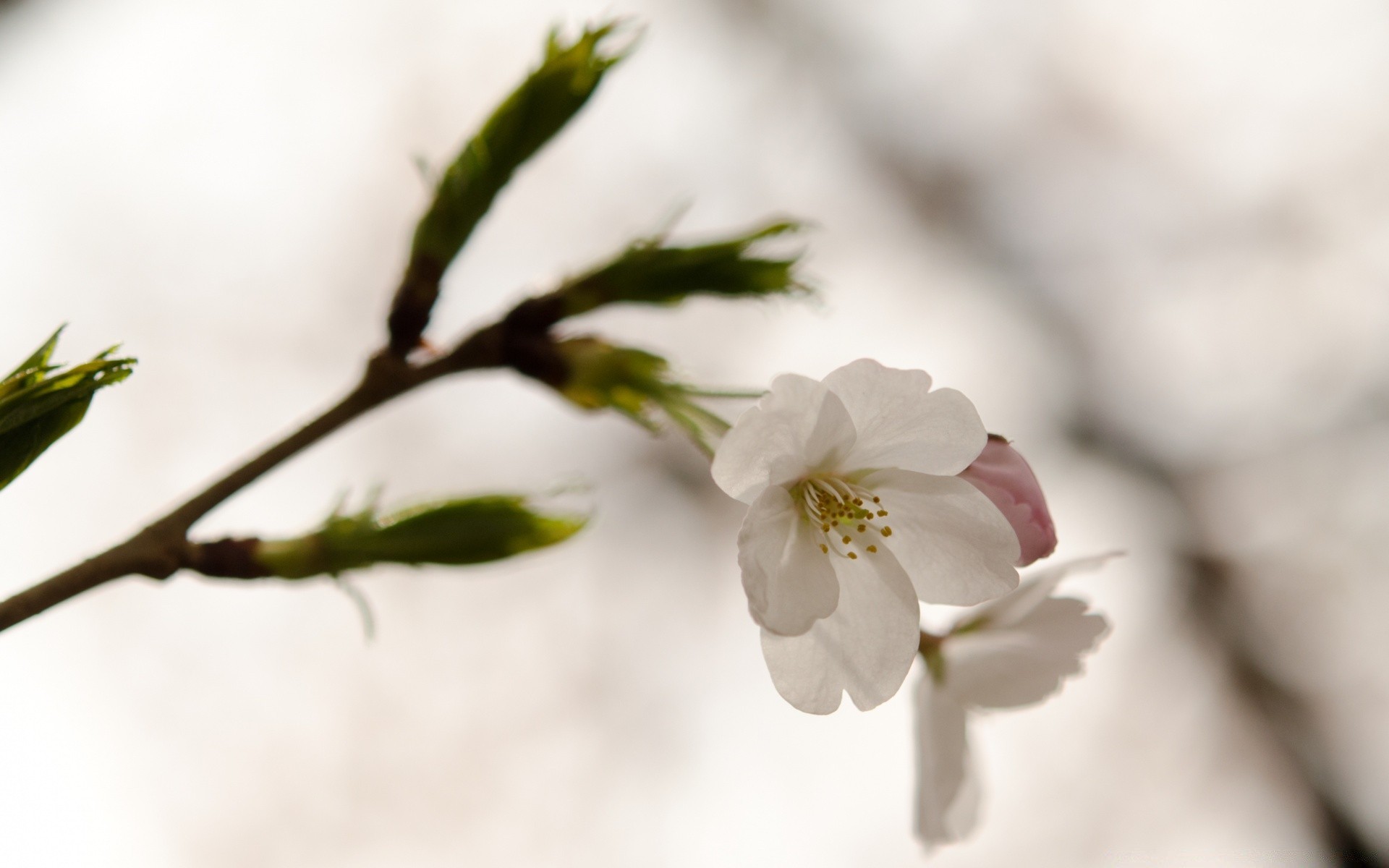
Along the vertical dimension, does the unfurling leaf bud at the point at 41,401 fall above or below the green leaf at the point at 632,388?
above

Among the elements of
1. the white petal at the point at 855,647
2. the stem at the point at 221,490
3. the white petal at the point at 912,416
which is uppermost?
the stem at the point at 221,490

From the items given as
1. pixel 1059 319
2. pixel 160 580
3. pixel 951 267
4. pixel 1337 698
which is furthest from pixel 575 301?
pixel 1337 698

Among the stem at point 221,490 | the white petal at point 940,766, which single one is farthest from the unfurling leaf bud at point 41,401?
the white petal at point 940,766

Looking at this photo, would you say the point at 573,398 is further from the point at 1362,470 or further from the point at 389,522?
the point at 1362,470

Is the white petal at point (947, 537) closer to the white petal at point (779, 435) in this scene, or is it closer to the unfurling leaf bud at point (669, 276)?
the white petal at point (779, 435)

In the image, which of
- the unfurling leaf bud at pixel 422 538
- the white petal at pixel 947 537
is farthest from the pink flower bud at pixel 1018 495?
the unfurling leaf bud at pixel 422 538

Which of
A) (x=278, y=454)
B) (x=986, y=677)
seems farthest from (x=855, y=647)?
(x=278, y=454)

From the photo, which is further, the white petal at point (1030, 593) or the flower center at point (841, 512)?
the white petal at point (1030, 593)
